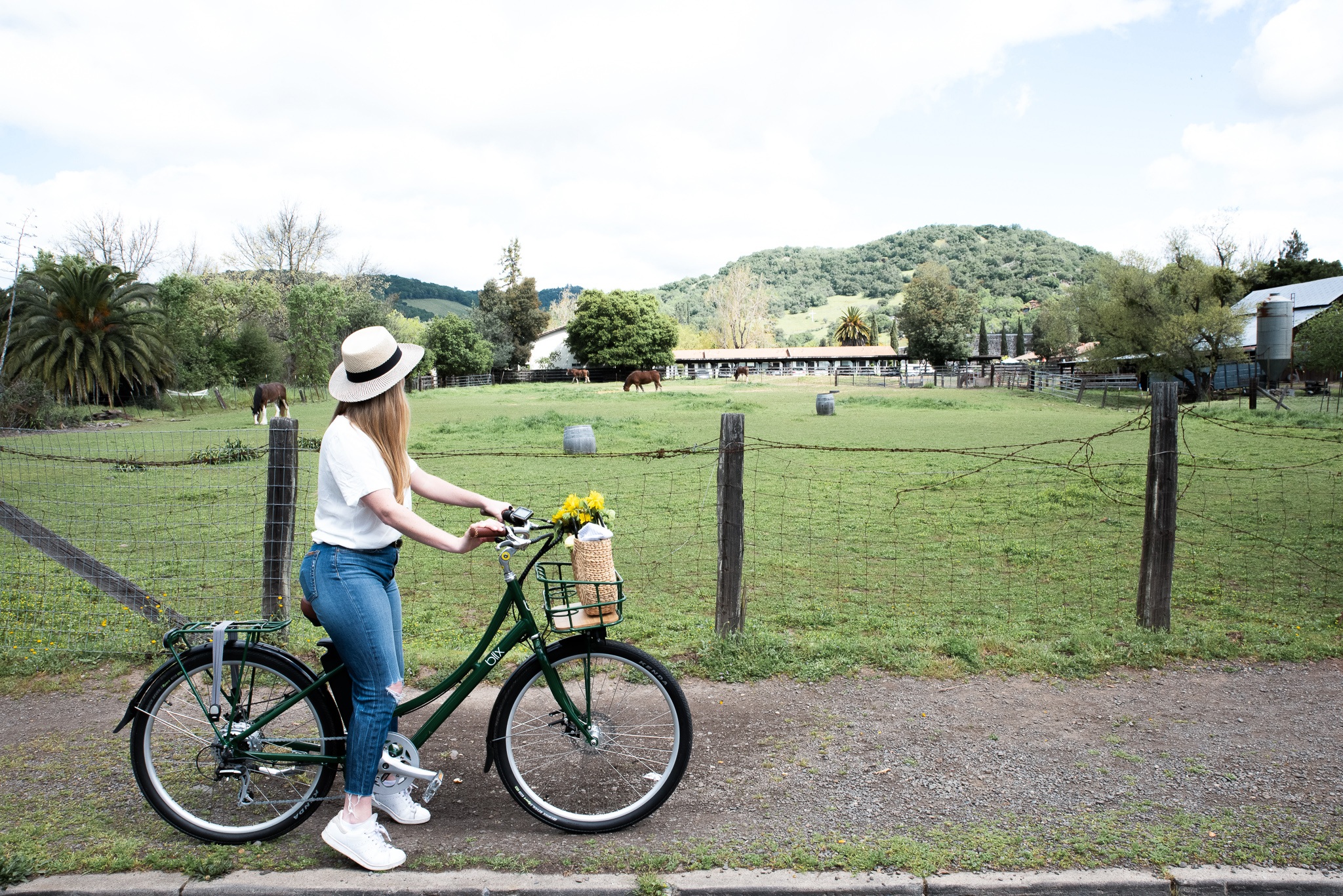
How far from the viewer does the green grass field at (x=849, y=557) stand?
17.7 ft

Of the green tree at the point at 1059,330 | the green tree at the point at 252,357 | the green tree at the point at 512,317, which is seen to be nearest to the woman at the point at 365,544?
the green tree at the point at 252,357

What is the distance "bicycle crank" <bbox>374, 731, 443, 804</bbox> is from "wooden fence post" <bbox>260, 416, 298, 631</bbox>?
2520mm

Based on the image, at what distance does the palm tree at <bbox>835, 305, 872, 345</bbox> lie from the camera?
135 metres

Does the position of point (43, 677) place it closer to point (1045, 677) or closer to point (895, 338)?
point (1045, 677)

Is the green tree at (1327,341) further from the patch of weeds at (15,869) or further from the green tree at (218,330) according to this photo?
the green tree at (218,330)

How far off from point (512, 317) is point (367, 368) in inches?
3442

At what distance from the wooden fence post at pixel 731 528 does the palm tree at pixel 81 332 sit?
128ft

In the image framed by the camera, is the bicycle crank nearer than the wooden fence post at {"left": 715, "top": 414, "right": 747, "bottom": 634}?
Yes

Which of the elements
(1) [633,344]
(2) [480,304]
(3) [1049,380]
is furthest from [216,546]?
(2) [480,304]

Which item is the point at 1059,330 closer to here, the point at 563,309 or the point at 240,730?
the point at 563,309

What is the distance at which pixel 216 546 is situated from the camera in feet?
31.2

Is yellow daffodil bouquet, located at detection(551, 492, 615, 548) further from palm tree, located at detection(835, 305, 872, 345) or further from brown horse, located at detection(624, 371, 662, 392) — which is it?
palm tree, located at detection(835, 305, 872, 345)

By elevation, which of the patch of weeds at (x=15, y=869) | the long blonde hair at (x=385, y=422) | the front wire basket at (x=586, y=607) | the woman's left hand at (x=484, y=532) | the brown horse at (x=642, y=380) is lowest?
the patch of weeds at (x=15, y=869)

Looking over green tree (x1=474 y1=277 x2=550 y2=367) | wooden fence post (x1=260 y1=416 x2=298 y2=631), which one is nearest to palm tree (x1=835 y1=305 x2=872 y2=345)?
green tree (x1=474 y1=277 x2=550 y2=367)
